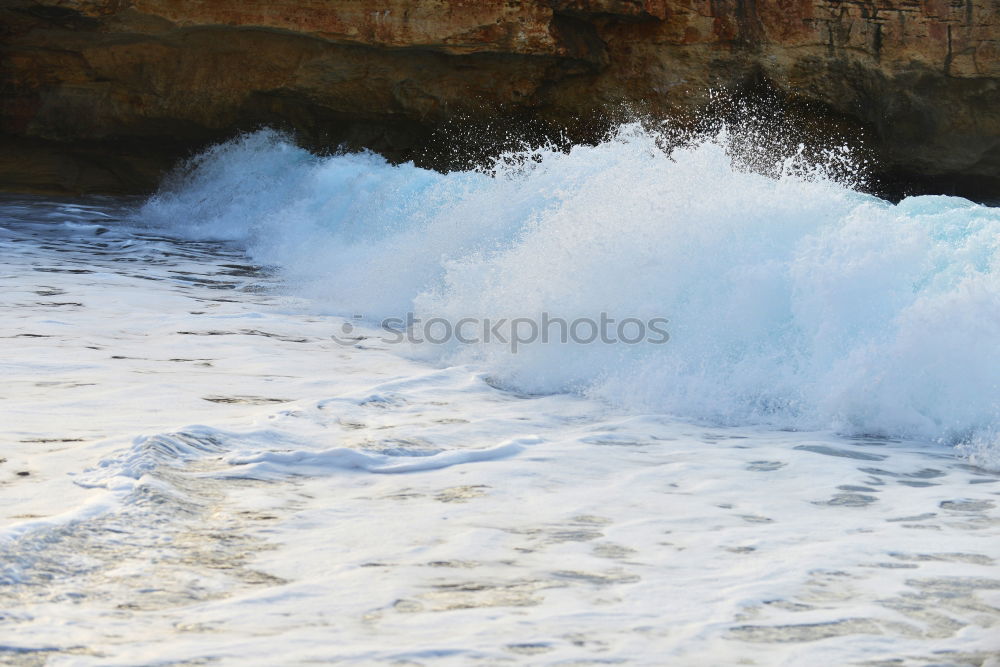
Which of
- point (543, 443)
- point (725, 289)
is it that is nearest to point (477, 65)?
point (725, 289)

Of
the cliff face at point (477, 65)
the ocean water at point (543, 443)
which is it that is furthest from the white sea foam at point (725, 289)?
the cliff face at point (477, 65)

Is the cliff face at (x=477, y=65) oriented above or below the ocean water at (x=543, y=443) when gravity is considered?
above

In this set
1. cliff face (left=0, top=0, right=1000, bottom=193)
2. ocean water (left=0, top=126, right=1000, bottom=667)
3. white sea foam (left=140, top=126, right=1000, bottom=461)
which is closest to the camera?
ocean water (left=0, top=126, right=1000, bottom=667)

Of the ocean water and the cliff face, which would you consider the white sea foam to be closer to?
the ocean water

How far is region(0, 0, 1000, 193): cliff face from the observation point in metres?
10.6

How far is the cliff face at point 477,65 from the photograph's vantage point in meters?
10.6

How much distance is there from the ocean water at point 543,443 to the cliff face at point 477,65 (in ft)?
13.7

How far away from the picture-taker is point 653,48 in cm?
1110

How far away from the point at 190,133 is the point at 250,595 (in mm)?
11339

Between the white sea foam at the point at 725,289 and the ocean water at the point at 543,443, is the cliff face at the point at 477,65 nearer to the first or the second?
the ocean water at the point at 543,443

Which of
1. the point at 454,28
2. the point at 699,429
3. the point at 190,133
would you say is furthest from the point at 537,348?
the point at 190,133

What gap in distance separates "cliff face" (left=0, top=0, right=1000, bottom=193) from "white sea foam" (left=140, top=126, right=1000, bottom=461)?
4.39 metres

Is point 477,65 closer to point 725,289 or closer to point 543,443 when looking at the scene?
point 725,289

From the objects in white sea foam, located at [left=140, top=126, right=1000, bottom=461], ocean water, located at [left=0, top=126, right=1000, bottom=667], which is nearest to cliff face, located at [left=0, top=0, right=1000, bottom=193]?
ocean water, located at [left=0, top=126, right=1000, bottom=667]
